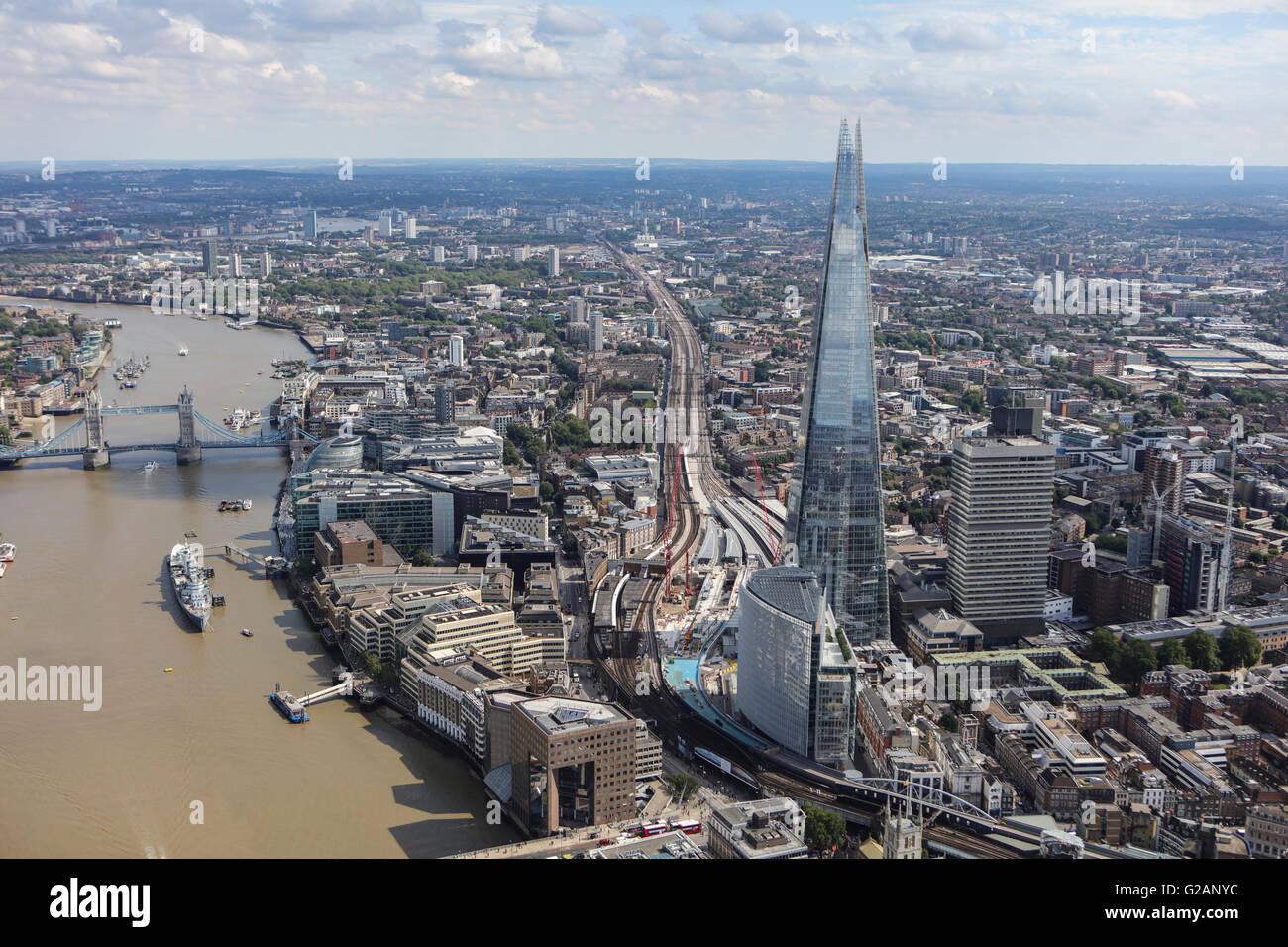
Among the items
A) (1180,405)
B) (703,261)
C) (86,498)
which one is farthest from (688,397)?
(703,261)

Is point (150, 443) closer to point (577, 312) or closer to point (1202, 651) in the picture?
point (577, 312)

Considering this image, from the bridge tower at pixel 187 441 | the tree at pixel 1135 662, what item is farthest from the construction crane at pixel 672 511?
the bridge tower at pixel 187 441

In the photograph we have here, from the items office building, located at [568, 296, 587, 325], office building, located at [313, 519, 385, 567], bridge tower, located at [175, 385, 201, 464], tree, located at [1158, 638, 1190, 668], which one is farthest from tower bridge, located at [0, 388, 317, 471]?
office building, located at [568, 296, 587, 325]

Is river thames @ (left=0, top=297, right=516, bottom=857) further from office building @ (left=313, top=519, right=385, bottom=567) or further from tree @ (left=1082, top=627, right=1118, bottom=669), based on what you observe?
tree @ (left=1082, top=627, right=1118, bottom=669)

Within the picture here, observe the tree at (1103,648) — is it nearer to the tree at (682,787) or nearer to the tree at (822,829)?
the tree at (822,829)
